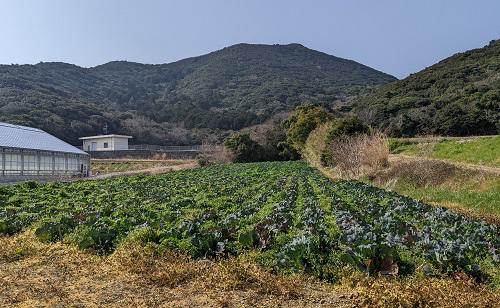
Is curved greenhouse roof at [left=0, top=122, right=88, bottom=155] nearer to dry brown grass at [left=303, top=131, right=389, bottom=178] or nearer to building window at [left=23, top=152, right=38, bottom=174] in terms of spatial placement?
building window at [left=23, top=152, right=38, bottom=174]

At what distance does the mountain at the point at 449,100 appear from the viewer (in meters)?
42.5

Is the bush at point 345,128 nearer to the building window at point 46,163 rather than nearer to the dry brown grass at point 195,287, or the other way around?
the building window at point 46,163

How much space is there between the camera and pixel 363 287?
6.06 metres

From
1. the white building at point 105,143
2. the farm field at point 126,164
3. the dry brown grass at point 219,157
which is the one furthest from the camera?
the white building at point 105,143

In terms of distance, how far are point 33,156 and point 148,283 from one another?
34528 mm

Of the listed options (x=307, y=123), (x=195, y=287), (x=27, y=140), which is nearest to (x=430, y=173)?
(x=195, y=287)

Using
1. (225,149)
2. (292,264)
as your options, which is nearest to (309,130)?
(225,149)

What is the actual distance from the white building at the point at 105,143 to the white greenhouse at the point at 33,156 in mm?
28726

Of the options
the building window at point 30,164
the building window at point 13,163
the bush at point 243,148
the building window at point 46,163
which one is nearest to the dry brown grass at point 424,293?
the building window at point 13,163

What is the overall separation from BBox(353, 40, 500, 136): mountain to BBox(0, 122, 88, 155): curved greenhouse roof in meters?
32.6

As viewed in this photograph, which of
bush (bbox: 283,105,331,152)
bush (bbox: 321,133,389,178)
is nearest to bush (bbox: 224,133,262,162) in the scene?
bush (bbox: 283,105,331,152)

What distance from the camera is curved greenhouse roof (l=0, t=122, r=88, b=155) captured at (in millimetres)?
35281

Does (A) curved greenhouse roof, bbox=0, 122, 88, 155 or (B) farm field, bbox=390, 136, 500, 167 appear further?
(A) curved greenhouse roof, bbox=0, 122, 88, 155

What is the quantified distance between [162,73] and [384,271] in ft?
526
